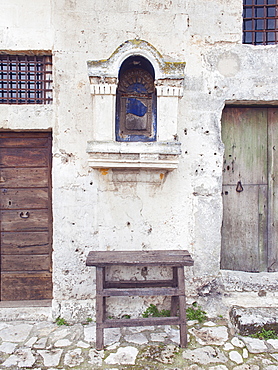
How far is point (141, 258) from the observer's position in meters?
2.62

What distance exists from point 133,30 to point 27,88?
1.27 metres

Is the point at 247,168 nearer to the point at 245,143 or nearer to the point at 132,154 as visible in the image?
the point at 245,143

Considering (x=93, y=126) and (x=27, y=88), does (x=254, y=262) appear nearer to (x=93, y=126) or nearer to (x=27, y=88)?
(x=93, y=126)

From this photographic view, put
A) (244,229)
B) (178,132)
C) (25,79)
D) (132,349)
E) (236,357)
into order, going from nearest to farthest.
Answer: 1. (236,357)
2. (132,349)
3. (178,132)
4. (25,79)
5. (244,229)

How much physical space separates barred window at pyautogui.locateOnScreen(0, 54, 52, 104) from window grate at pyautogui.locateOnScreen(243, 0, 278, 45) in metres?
2.17

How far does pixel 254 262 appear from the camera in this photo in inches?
125

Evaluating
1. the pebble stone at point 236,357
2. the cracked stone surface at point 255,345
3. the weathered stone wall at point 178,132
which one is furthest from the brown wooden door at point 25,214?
the cracked stone surface at point 255,345

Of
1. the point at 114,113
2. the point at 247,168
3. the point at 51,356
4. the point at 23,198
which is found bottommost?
the point at 51,356

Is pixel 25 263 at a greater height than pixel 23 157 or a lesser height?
lesser

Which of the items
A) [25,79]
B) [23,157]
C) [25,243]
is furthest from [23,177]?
[25,79]

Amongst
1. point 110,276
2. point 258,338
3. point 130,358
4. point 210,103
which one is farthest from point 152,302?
point 210,103

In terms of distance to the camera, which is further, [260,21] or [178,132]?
[260,21]

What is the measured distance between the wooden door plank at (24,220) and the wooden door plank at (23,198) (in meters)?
0.06

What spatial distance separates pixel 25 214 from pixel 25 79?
1.45 metres
